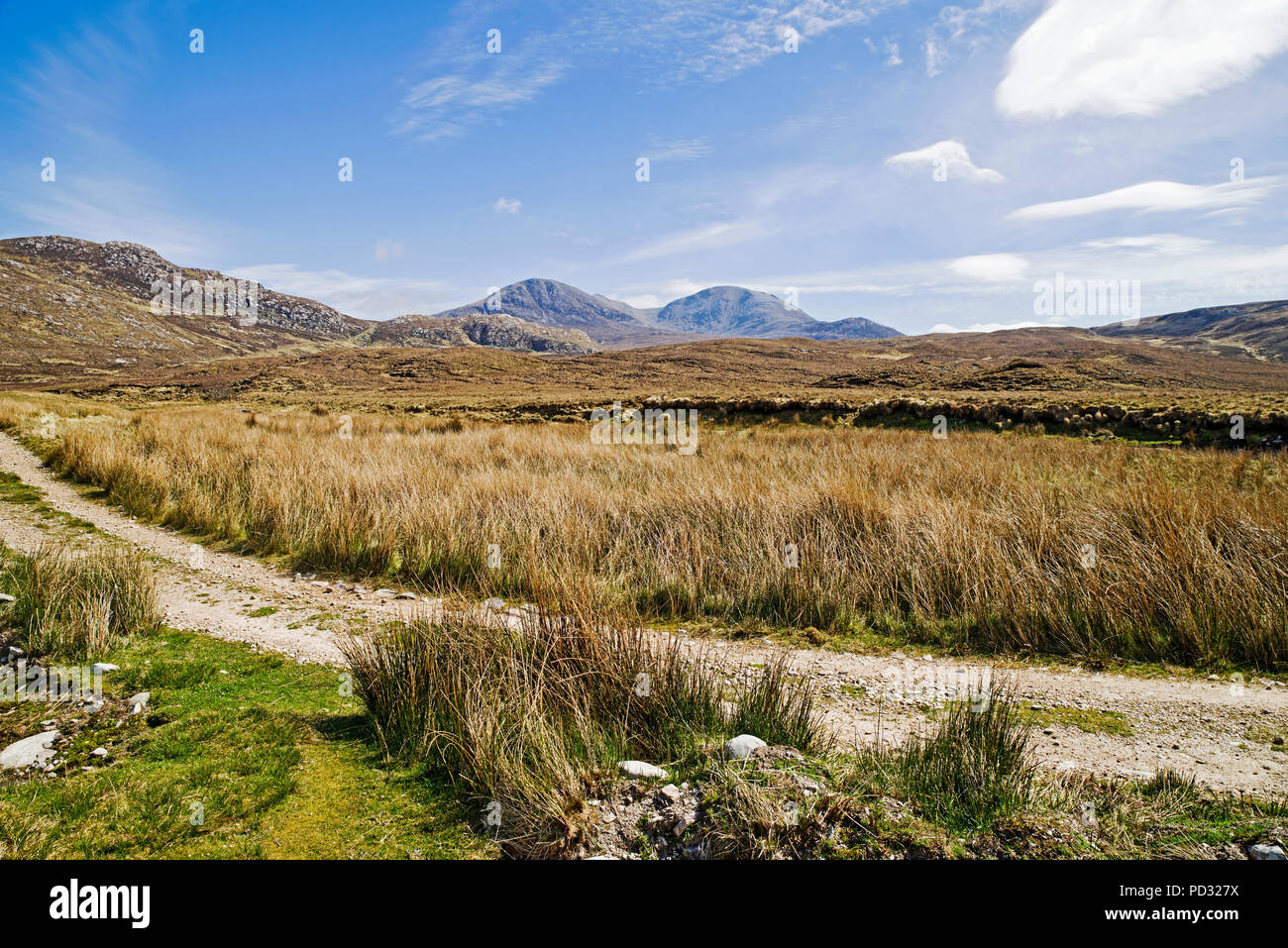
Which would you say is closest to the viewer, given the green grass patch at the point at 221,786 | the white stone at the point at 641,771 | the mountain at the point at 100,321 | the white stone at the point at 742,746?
the green grass patch at the point at 221,786

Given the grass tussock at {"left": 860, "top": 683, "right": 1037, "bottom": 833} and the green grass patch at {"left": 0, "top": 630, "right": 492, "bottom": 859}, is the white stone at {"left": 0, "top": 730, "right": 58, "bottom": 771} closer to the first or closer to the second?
the green grass patch at {"left": 0, "top": 630, "right": 492, "bottom": 859}

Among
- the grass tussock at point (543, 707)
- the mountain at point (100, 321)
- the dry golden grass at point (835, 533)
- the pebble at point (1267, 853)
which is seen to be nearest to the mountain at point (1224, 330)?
the dry golden grass at point (835, 533)

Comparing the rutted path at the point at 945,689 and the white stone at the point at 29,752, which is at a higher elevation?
the white stone at the point at 29,752

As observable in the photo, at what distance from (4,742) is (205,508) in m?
7.17

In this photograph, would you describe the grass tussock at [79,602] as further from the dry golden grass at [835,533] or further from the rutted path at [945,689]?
the dry golden grass at [835,533]

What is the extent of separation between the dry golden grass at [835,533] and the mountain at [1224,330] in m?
140

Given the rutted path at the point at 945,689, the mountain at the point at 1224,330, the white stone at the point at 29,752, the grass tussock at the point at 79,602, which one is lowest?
the rutted path at the point at 945,689

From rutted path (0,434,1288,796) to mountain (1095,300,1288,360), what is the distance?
144 meters

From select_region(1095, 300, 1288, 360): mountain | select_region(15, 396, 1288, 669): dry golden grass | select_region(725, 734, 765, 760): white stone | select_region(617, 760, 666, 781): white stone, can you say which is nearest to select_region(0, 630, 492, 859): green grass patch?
select_region(617, 760, 666, 781): white stone

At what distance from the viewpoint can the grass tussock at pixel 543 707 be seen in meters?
2.90

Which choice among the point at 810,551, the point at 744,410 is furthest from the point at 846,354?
the point at 810,551

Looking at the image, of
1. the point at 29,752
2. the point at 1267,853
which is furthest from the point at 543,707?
the point at 1267,853

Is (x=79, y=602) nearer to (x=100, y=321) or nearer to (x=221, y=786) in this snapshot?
(x=221, y=786)

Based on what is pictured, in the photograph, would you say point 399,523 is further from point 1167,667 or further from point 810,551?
point 1167,667
